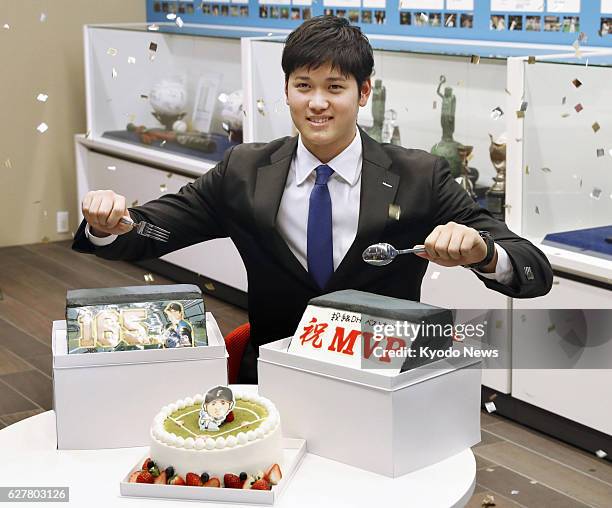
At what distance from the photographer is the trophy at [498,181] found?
13.6 ft

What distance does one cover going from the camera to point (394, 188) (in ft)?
8.25

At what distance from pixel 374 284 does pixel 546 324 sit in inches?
64.6

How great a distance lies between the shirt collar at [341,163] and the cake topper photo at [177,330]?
1.96 ft

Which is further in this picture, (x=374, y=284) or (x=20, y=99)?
(x=20, y=99)

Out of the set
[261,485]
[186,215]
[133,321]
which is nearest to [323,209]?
[186,215]

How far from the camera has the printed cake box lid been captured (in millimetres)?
2014

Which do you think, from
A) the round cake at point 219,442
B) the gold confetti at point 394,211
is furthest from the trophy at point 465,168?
the round cake at point 219,442

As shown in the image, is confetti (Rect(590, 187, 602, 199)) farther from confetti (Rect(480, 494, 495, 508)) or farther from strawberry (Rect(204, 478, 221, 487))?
strawberry (Rect(204, 478, 221, 487))

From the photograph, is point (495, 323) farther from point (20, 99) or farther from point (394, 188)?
point (20, 99)

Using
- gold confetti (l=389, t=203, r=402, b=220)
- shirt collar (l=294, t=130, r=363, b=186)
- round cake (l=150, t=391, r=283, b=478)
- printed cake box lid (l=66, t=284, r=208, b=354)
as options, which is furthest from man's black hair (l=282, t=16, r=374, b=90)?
round cake (l=150, t=391, r=283, b=478)

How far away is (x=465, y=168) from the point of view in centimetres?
432

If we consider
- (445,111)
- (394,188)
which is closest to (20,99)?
(445,111)

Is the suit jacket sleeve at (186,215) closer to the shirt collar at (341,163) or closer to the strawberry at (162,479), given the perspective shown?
the shirt collar at (341,163)

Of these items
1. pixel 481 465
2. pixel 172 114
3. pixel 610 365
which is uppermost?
pixel 172 114
